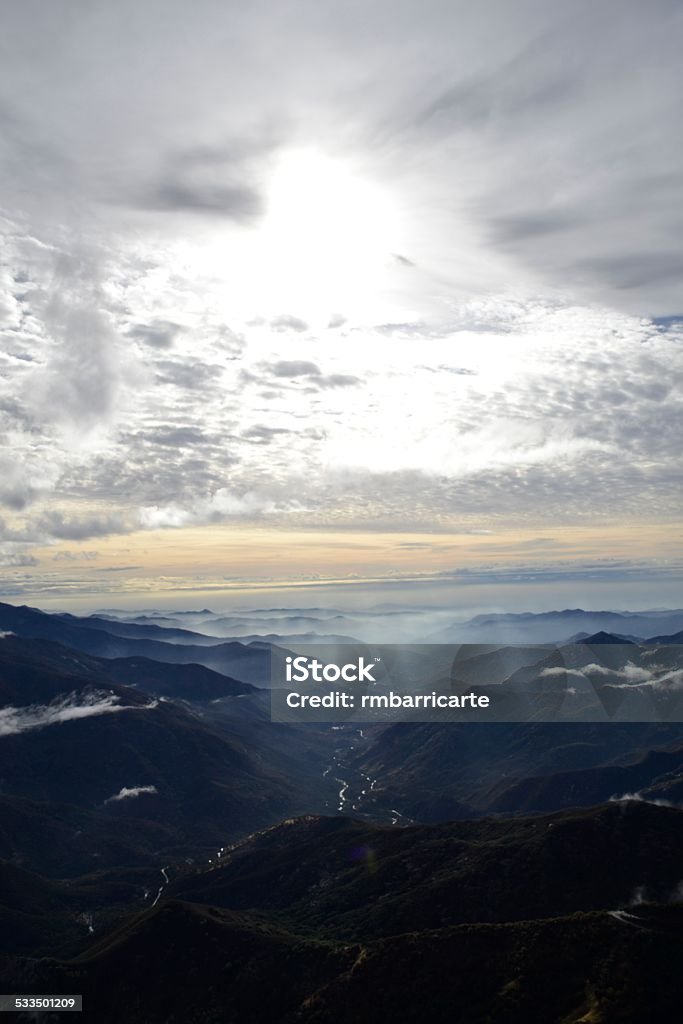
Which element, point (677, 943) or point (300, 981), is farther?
point (300, 981)

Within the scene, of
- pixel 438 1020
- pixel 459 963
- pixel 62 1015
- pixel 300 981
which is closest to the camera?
pixel 438 1020

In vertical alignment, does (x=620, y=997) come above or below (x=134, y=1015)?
above

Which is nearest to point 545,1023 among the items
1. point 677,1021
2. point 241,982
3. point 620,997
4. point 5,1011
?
point 620,997

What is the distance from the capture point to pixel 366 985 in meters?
166

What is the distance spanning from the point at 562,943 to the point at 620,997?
21758 millimetres

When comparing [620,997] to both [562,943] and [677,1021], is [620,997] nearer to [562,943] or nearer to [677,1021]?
[677,1021]

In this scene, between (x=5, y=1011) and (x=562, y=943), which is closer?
(x=562, y=943)

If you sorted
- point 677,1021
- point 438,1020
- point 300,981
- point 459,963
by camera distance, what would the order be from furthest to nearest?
point 300,981, point 459,963, point 438,1020, point 677,1021

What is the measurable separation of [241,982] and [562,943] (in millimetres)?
85034

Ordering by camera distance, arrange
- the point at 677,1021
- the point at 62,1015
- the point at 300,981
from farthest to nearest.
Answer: the point at 62,1015 → the point at 300,981 → the point at 677,1021

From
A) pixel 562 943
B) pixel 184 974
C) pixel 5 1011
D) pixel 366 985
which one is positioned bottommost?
pixel 5 1011

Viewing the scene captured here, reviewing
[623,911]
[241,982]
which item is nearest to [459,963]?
[623,911]

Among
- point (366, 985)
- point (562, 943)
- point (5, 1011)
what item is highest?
point (562, 943)

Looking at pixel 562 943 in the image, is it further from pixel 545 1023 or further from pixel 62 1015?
pixel 62 1015
